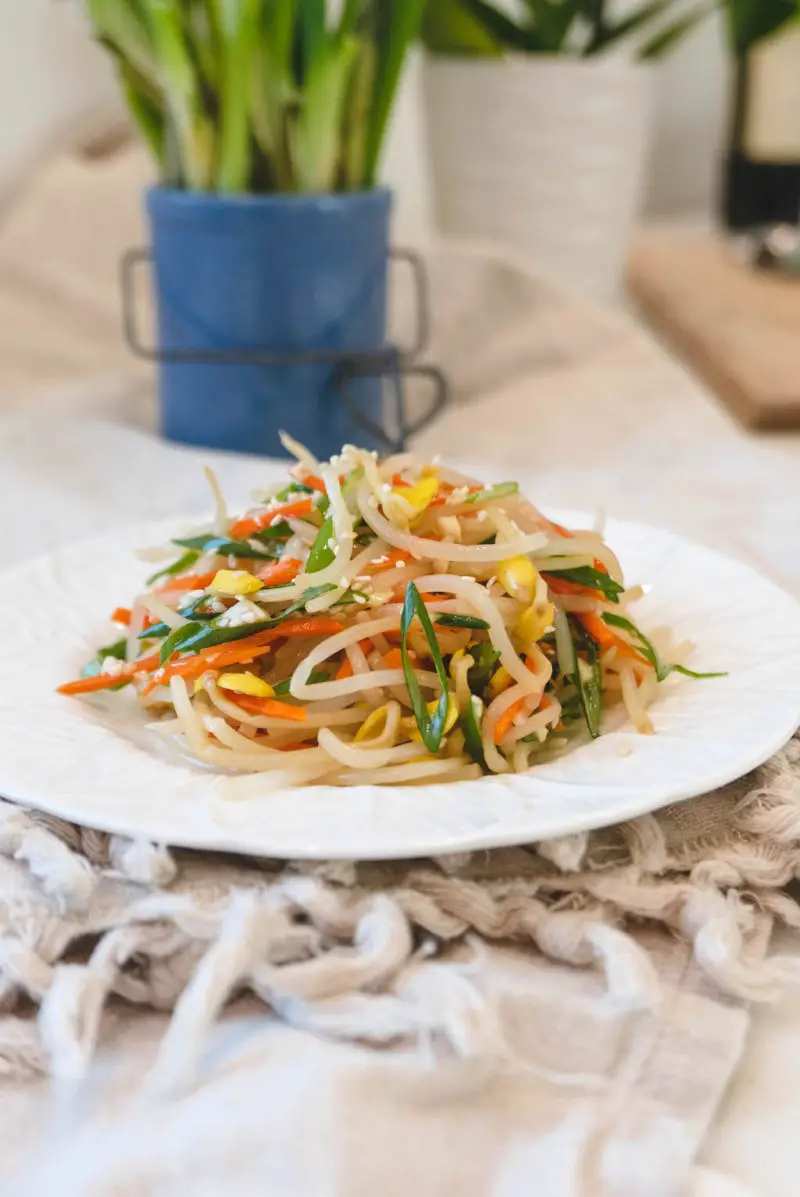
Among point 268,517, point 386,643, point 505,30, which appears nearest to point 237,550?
point 268,517

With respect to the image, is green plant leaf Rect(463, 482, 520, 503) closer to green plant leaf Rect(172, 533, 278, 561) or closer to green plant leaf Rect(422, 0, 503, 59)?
green plant leaf Rect(172, 533, 278, 561)

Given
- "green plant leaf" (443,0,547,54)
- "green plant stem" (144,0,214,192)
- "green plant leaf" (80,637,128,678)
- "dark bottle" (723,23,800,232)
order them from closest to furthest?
"green plant leaf" (80,637,128,678) < "green plant stem" (144,0,214,192) < "green plant leaf" (443,0,547,54) < "dark bottle" (723,23,800,232)

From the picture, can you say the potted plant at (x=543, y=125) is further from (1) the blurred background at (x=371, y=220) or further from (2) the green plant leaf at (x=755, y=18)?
(2) the green plant leaf at (x=755, y=18)

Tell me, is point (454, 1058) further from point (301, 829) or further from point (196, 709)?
point (196, 709)

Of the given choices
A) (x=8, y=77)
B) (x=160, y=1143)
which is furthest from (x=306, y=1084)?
(x=8, y=77)

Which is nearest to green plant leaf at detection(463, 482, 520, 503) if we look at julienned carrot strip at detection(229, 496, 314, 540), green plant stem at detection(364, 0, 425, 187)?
julienned carrot strip at detection(229, 496, 314, 540)

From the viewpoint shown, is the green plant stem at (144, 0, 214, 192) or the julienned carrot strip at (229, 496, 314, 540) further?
the green plant stem at (144, 0, 214, 192)
